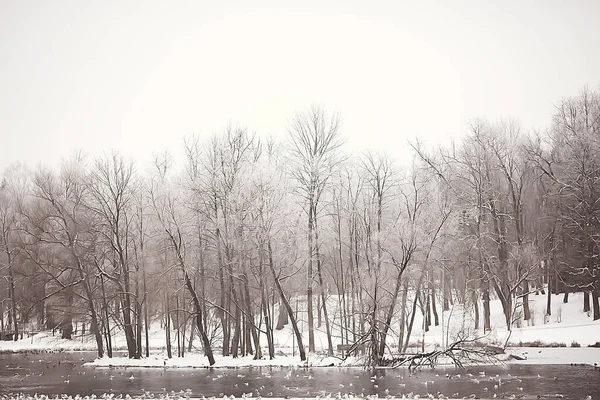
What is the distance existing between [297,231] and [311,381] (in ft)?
46.0

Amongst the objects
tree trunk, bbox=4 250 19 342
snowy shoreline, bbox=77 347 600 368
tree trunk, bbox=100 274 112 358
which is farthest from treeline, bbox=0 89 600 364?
tree trunk, bbox=4 250 19 342

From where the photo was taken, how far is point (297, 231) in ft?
126

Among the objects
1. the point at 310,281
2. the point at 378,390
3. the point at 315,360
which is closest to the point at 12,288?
the point at 310,281

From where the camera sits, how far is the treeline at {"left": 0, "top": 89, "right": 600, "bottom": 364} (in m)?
35.6

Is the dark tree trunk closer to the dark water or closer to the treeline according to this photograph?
the treeline

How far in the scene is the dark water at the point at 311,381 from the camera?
21.3 metres

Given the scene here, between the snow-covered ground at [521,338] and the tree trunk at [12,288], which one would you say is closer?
the snow-covered ground at [521,338]

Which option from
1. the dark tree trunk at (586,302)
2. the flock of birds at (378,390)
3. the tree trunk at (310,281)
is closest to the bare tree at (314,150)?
the tree trunk at (310,281)

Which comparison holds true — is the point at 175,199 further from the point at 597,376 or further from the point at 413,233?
the point at 597,376

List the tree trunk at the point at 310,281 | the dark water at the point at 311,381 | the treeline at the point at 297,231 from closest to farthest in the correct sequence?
the dark water at the point at 311,381
the tree trunk at the point at 310,281
the treeline at the point at 297,231

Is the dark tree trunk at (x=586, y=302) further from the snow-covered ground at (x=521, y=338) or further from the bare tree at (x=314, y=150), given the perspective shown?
the bare tree at (x=314, y=150)

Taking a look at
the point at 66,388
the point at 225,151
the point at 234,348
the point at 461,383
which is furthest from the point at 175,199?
the point at 461,383

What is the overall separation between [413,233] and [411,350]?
377 inches

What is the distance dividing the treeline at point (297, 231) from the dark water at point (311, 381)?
13.2 feet
